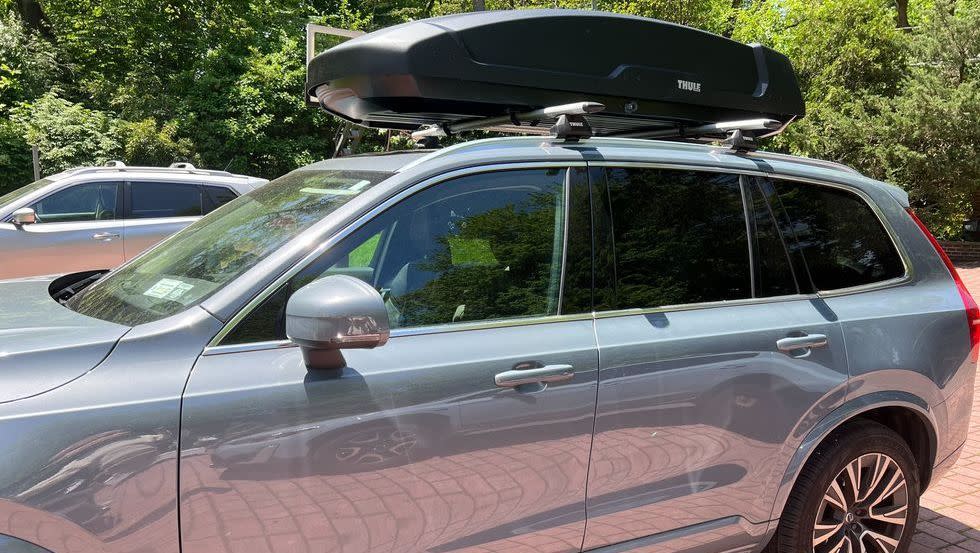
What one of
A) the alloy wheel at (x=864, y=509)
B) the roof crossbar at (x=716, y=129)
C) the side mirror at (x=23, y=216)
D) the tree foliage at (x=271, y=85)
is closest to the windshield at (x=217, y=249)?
the roof crossbar at (x=716, y=129)

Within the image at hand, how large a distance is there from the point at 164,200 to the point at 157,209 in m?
0.13

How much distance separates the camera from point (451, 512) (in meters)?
2.30

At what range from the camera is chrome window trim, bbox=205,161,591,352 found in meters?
2.16

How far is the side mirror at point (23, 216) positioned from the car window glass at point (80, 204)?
21 cm

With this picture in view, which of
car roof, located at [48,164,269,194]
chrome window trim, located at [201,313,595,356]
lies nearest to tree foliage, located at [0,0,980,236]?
car roof, located at [48,164,269,194]

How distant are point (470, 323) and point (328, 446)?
0.62 meters

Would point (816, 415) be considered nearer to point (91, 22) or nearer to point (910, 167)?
point (910, 167)

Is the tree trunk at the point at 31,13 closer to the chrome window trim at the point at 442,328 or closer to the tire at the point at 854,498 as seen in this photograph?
the chrome window trim at the point at 442,328

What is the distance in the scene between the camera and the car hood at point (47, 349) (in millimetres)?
1924

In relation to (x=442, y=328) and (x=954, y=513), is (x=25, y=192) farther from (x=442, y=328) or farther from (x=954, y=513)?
(x=954, y=513)

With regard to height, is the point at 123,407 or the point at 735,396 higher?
the point at 123,407

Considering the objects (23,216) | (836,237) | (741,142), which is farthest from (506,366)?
(23,216)

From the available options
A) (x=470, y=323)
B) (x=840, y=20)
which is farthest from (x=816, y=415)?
(x=840, y=20)

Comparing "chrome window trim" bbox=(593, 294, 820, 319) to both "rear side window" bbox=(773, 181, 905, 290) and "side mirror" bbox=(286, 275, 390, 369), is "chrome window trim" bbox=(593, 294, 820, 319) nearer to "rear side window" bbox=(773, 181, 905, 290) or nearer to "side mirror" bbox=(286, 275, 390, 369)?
"rear side window" bbox=(773, 181, 905, 290)
